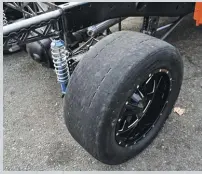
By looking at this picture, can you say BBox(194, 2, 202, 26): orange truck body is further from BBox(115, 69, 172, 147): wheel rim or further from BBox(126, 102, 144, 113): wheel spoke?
BBox(126, 102, 144, 113): wheel spoke

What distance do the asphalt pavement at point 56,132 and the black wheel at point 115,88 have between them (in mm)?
319

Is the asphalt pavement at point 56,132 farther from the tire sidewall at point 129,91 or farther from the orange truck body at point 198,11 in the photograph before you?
the orange truck body at point 198,11

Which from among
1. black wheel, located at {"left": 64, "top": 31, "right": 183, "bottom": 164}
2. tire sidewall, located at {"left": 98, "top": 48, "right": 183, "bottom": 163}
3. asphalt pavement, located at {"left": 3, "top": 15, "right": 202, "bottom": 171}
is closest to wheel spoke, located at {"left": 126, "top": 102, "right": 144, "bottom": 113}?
black wheel, located at {"left": 64, "top": 31, "right": 183, "bottom": 164}

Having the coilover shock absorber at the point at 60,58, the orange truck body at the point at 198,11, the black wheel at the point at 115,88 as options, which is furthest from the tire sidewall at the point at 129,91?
the orange truck body at the point at 198,11

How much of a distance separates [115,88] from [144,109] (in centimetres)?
66

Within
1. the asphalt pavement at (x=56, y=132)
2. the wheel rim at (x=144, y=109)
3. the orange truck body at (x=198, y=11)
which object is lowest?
the asphalt pavement at (x=56, y=132)

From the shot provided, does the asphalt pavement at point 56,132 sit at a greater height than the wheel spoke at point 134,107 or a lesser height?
lesser

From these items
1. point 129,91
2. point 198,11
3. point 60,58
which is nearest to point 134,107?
point 129,91

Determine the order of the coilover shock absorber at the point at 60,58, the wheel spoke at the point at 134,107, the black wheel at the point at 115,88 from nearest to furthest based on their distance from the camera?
1. the black wheel at the point at 115,88
2. the wheel spoke at the point at 134,107
3. the coilover shock absorber at the point at 60,58

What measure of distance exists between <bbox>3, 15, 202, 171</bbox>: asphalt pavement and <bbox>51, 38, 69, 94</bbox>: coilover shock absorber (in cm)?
47

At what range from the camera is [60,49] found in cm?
259

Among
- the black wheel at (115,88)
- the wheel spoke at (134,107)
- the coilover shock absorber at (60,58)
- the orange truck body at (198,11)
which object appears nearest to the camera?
the black wheel at (115,88)

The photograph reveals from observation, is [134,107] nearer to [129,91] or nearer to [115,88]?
[129,91]

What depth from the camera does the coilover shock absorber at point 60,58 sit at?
8.39ft
